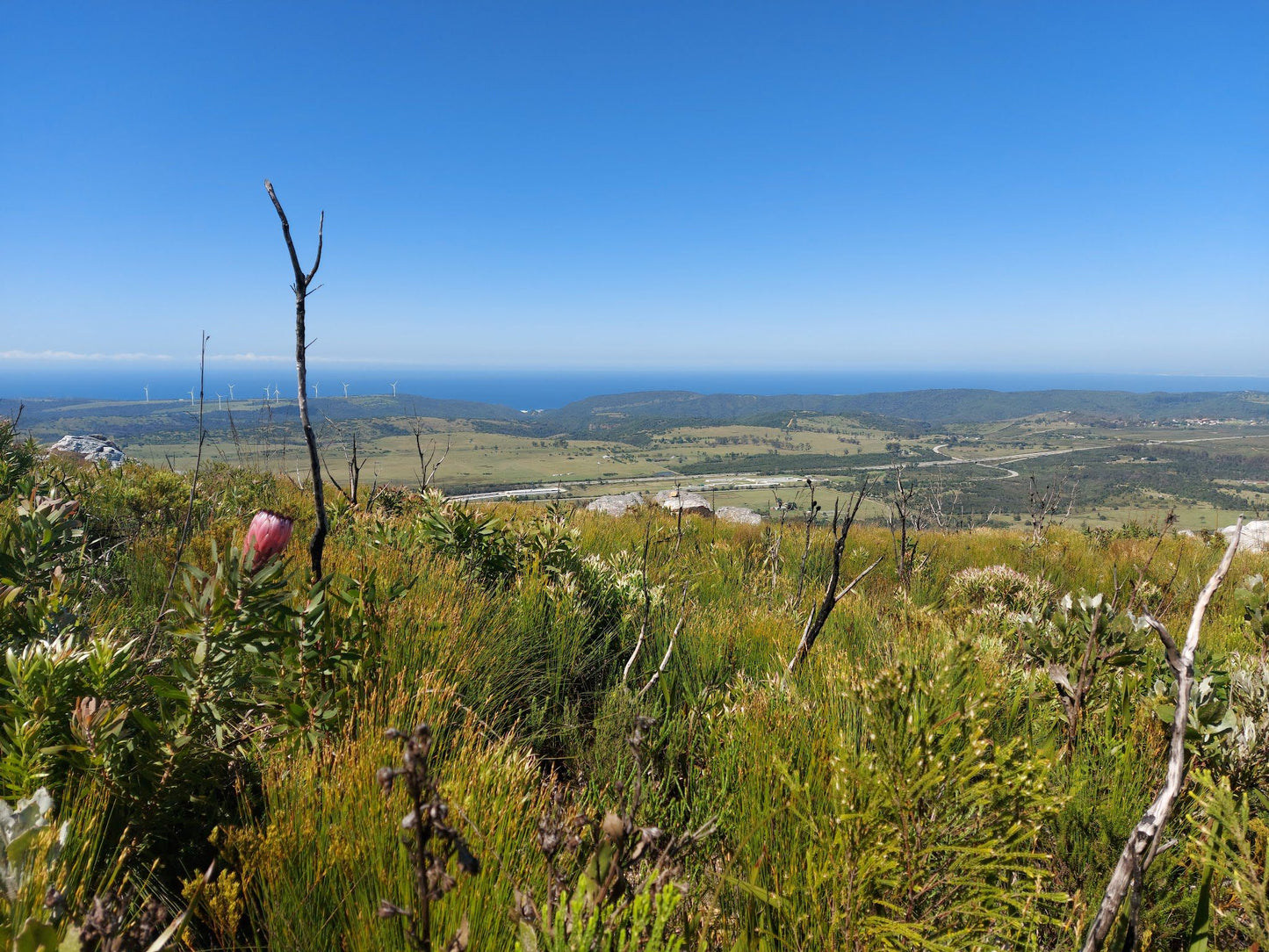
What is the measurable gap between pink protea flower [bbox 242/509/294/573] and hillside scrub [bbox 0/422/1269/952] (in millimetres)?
45

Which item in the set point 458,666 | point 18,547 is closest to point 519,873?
point 458,666

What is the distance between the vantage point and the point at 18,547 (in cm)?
197

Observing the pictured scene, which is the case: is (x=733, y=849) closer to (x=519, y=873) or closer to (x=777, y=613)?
(x=519, y=873)

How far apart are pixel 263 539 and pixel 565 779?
1.50 meters

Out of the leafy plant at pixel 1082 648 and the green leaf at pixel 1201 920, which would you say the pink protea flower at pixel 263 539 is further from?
the leafy plant at pixel 1082 648

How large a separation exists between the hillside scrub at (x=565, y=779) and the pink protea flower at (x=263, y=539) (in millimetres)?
45

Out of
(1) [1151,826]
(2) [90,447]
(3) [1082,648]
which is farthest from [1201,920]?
(2) [90,447]

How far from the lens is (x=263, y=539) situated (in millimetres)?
1644

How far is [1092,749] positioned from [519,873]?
7.04 feet

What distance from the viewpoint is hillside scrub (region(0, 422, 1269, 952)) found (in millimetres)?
1203

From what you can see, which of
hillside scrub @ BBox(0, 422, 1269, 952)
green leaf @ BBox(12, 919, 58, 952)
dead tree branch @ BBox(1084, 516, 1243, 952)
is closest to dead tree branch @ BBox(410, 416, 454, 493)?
hillside scrub @ BBox(0, 422, 1269, 952)

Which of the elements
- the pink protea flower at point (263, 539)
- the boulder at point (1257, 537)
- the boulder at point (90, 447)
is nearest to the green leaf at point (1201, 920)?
the pink protea flower at point (263, 539)

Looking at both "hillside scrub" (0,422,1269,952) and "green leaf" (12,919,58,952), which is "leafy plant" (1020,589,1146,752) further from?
"green leaf" (12,919,58,952)

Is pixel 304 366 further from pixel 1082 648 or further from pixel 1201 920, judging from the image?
pixel 1082 648
